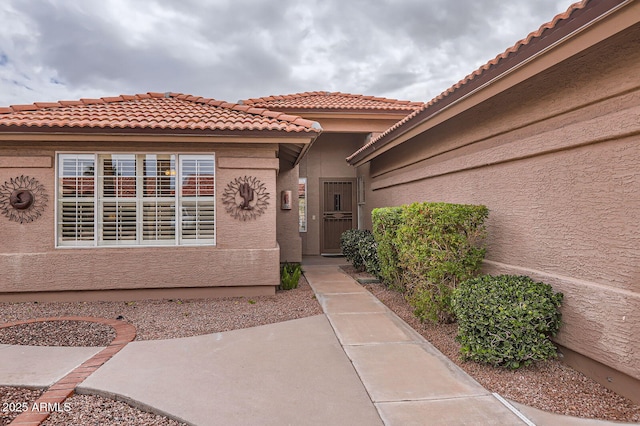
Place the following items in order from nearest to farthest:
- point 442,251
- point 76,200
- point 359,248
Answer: point 442,251
point 76,200
point 359,248

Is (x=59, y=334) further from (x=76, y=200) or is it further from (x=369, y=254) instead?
(x=369, y=254)

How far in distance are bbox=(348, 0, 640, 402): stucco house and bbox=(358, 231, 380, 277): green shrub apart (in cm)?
350

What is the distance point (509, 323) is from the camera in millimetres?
3639

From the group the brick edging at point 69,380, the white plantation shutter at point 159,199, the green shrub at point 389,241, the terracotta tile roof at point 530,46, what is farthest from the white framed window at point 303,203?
the brick edging at point 69,380

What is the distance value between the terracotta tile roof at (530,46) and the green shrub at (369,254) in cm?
370

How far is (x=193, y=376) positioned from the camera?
369cm

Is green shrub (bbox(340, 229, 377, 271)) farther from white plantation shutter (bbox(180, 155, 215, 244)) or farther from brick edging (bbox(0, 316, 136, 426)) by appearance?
brick edging (bbox(0, 316, 136, 426))

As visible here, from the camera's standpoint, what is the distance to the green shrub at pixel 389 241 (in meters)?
6.84

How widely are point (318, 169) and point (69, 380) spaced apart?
1077cm

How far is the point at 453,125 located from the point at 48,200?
24.2 feet

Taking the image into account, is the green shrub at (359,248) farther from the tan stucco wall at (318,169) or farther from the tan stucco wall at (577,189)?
the tan stucco wall at (577,189)

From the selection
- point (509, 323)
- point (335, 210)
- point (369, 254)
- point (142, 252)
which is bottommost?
point (509, 323)

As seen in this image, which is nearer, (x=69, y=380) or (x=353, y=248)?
(x=69, y=380)

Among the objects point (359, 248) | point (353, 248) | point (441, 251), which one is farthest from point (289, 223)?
point (441, 251)
